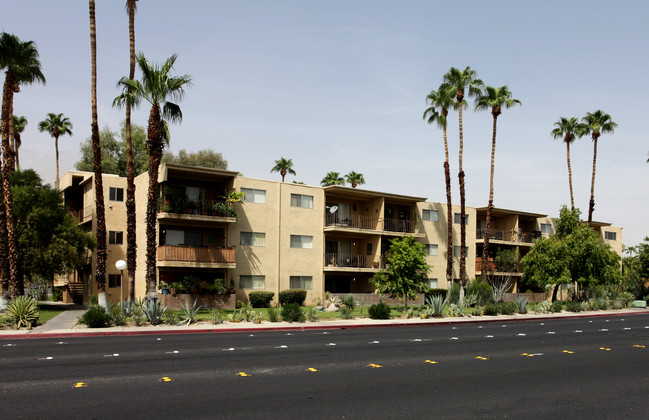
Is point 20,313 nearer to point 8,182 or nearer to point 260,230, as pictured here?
point 8,182

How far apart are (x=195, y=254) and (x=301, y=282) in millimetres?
8517

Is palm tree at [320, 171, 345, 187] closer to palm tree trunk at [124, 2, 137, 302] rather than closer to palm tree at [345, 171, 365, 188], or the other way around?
palm tree at [345, 171, 365, 188]

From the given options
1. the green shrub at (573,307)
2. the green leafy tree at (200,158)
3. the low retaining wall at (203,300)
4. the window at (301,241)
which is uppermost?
the green leafy tree at (200,158)

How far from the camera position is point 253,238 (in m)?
38.9

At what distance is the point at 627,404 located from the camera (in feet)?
30.5

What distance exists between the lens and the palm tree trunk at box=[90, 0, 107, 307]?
28.4 meters

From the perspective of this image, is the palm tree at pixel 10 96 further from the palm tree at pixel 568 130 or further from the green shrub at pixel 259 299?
the palm tree at pixel 568 130

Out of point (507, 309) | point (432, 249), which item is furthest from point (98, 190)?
point (432, 249)

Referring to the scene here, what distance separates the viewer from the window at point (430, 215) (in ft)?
158

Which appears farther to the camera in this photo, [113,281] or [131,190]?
[113,281]

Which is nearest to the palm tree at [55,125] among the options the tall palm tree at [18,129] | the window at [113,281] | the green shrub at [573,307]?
the tall palm tree at [18,129]

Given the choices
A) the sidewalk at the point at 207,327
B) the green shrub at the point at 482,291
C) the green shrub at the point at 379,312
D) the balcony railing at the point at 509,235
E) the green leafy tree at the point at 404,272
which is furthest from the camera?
the balcony railing at the point at 509,235

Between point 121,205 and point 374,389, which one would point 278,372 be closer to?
point 374,389

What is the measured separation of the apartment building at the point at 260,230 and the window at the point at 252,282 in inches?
2.7
